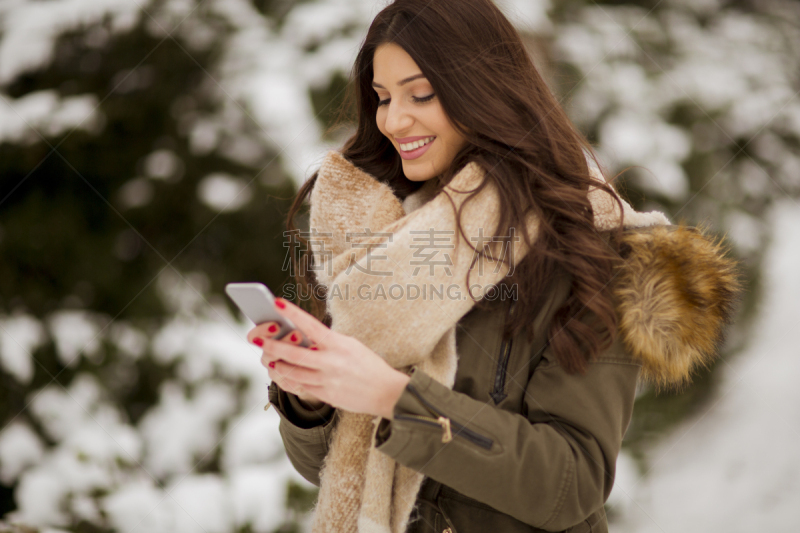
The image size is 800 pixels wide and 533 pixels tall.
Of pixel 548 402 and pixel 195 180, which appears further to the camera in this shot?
pixel 195 180

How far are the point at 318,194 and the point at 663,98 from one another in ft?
5.47

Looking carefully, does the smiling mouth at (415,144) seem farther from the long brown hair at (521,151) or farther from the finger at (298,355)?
the finger at (298,355)

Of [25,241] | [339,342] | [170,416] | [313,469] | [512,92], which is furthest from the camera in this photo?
[170,416]

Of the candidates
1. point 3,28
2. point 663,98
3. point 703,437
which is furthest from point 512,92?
point 703,437

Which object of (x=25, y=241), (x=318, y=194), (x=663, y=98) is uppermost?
(x=318, y=194)

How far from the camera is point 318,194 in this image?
5.08 ft

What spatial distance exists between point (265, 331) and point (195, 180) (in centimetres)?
143

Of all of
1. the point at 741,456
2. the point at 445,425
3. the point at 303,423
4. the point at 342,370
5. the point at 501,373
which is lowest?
the point at 741,456

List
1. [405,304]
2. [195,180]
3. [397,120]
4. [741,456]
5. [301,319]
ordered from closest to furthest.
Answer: [301,319] → [405,304] → [397,120] → [195,180] → [741,456]

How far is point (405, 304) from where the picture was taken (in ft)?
4.00

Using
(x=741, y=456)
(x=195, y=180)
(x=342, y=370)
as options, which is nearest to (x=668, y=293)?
(x=342, y=370)

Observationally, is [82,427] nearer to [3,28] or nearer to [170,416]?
[170,416]

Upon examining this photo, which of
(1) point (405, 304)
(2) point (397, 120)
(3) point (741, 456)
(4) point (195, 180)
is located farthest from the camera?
(3) point (741, 456)

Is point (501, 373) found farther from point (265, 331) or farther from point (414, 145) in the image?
point (414, 145)
